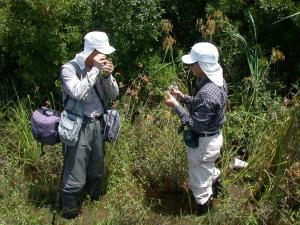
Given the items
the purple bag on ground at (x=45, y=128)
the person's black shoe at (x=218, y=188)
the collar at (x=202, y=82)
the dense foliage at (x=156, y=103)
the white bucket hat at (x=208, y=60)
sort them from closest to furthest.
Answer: the white bucket hat at (x=208, y=60), the collar at (x=202, y=82), the purple bag on ground at (x=45, y=128), the dense foliage at (x=156, y=103), the person's black shoe at (x=218, y=188)

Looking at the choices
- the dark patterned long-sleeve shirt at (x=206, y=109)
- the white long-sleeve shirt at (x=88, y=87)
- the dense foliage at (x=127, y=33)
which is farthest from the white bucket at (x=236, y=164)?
the white long-sleeve shirt at (x=88, y=87)

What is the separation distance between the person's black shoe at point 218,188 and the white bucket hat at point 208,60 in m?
1.01

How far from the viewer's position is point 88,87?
4.39 meters

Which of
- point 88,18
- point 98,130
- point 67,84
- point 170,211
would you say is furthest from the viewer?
point 88,18

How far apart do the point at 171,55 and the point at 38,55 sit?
1444mm

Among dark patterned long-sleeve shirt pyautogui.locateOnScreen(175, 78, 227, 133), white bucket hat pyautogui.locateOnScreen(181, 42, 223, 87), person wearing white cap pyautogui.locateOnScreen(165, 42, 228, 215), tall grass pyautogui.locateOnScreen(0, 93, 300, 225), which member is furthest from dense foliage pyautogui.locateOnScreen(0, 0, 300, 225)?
white bucket hat pyautogui.locateOnScreen(181, 42, 223, 87)

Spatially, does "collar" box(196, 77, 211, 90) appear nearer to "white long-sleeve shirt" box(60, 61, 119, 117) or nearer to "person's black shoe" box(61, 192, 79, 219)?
"white long-sleeve shirt" box(60, 61, 119, 117)

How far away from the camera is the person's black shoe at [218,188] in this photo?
16.4 ft

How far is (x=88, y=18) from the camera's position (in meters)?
5.80

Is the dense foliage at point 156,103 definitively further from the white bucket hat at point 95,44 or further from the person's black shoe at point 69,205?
the white bucket hat at point 95,44

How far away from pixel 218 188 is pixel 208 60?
128 centimetres

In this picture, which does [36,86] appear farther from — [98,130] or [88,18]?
[98,130]

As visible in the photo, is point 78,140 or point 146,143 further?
point 146,143

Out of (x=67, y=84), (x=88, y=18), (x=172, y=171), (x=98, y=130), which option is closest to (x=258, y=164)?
(x=172, y=171)
